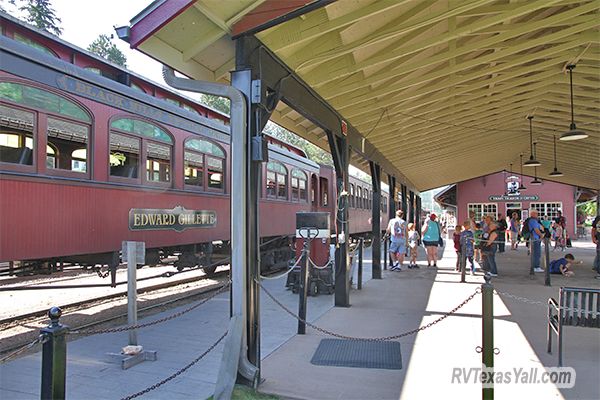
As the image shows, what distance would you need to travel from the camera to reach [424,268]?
12.2 m

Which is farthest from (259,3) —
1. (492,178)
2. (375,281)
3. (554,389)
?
(492,178)

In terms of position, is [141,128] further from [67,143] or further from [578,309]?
[578,309]

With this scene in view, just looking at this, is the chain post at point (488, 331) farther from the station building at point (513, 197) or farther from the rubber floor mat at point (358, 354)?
the station building at point (513, 197)

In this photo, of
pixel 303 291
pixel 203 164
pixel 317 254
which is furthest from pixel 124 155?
pixel 317 254

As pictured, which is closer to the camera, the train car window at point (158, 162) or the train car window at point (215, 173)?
the train car window at point (158, 162)

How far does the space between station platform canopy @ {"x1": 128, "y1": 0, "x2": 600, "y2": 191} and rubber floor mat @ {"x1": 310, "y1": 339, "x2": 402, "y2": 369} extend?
10.1 ft

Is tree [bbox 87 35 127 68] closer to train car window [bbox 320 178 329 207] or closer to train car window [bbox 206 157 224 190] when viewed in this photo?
train car window [bbox 320 178 329 207]

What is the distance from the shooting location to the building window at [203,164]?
8.11m

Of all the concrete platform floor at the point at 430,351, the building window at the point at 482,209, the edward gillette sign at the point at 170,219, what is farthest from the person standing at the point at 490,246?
the building window at the point at 482,209

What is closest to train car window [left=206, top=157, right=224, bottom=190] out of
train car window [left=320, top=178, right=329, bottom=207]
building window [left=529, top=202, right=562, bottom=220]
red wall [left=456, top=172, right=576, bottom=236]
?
train car window [left=320, top=178, right=329, bottom=207]

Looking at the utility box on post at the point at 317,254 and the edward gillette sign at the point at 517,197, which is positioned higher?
the edward gillette sign at the point at 517,197

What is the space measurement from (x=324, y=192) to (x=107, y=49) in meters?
42.0

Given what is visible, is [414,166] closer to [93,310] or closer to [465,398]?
[93,310]

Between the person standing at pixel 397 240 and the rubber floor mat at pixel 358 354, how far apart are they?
6.41m
